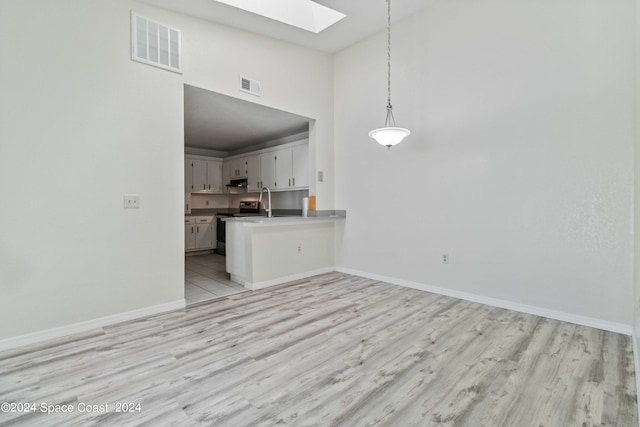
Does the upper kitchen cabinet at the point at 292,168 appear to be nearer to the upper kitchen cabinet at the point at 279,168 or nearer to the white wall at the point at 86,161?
the upper kitchen cabinet at the point at 279,168

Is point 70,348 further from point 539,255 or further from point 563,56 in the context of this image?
point 563,56

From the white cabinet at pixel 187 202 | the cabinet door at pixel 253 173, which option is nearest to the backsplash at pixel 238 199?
the white cabinet at pixel 187 202

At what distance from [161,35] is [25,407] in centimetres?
317

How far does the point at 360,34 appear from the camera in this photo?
421 centimetres

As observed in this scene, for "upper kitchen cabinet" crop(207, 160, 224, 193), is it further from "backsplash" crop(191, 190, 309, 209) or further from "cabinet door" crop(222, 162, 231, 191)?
"backsplash" crop(191, 190, 309, 209)

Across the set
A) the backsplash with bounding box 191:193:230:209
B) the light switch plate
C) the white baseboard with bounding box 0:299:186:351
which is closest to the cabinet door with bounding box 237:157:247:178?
the backsplash with bounding box 191:193:230:209

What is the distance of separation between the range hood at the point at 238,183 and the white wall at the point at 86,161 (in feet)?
10.7

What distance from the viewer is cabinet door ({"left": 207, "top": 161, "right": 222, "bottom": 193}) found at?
277 inches

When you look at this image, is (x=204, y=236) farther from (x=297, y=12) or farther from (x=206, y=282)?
(x=297, y=12)

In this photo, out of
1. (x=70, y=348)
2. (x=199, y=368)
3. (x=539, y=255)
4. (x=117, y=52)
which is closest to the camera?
(x=199, y=368)

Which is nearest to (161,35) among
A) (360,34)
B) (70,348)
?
(360,34)

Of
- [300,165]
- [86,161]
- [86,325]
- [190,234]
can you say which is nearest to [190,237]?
[190,234]

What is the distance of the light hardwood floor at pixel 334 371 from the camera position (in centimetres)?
157

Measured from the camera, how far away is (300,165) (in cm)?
526
